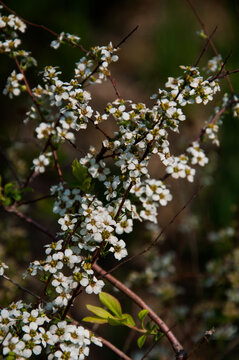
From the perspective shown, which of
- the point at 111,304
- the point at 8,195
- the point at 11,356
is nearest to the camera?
the point at 11,356

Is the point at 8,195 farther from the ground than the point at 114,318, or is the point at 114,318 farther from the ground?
the point at 8,195

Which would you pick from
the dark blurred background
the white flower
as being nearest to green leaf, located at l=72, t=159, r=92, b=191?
the white flower

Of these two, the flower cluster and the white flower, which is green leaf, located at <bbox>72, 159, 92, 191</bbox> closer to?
the white flower

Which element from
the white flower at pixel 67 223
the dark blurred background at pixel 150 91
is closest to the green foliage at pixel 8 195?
the dark blurred background at pixel 150 91

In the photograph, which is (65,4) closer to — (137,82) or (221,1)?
(137,82)

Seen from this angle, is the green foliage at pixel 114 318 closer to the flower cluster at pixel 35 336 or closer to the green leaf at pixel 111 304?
the green leaf at pixel 111 304

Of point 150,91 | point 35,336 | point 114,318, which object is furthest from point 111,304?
point 150,91

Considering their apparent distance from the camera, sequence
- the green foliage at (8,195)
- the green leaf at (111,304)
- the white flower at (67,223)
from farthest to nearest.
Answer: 1. the green foliage at (8,195)
2. the green leaf at (111,304)
3. the white flower at (67,223)

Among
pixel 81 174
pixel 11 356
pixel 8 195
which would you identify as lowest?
pixel 11 356

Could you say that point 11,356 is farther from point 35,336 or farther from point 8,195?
point 8,195
